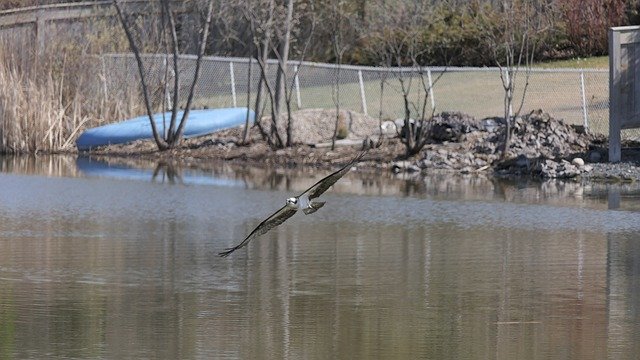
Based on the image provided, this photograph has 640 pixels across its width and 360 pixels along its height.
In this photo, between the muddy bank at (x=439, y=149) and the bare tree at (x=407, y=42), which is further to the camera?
the bare tree at (x=407, y=42)

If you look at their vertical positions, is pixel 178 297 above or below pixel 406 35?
below

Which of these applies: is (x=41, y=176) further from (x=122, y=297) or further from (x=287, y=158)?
(x=122, y=297)

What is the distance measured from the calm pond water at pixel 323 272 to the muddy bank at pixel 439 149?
5.17 ft

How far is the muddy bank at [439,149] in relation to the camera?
79.9 feet

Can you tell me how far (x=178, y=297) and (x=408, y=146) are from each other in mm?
13368

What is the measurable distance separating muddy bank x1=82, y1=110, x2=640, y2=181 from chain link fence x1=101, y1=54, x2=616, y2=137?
2.72 feet

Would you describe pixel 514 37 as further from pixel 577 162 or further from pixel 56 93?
pixel 56 93

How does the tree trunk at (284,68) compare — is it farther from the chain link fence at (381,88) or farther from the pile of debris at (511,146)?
the pile of debris at (511,146)

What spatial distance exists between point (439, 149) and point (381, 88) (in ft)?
6.71

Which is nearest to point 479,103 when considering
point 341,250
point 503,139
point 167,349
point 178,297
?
point 503,139

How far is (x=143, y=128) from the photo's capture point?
29.1 meters

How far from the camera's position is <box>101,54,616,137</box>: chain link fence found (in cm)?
2905

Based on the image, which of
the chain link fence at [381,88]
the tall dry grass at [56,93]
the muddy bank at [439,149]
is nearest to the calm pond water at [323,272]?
the muddy bank at [439,149]

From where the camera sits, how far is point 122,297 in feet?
41.1
